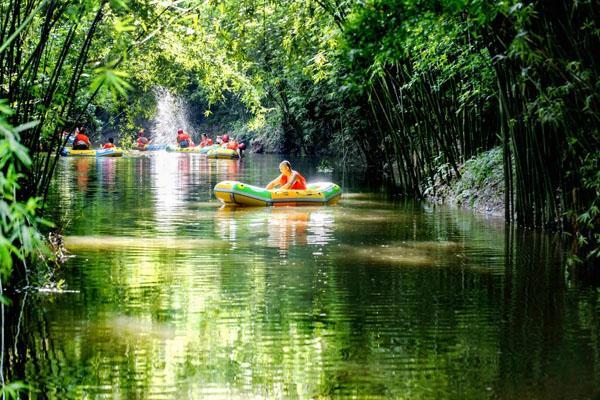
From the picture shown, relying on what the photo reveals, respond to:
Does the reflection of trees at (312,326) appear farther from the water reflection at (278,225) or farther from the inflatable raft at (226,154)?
the inflatable raft at (226,154)

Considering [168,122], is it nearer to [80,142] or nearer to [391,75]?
[80,142]

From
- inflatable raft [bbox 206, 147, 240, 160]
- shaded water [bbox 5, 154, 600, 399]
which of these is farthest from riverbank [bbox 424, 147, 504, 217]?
inflatable raft [bbox 206, 147, 240, 160]

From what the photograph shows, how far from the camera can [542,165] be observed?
10.8m

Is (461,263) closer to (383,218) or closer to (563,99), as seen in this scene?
(563,99)

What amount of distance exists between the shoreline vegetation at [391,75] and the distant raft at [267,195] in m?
1.50

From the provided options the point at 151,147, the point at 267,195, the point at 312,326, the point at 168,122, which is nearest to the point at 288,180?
the point at 267,195

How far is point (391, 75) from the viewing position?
17703 millimetres

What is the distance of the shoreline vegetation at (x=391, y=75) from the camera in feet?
23.1

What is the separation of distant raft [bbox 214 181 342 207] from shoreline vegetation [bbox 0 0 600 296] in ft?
4.93

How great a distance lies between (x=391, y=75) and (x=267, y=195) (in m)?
3.52

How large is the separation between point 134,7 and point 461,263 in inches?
177

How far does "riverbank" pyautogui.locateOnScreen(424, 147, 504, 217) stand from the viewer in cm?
1538

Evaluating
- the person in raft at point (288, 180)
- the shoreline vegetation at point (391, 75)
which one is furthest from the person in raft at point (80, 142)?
the person in raft at point (288, 180)

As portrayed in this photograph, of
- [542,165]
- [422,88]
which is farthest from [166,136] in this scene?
[542,165]
